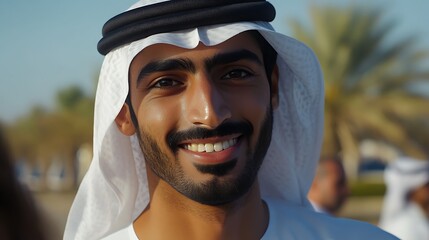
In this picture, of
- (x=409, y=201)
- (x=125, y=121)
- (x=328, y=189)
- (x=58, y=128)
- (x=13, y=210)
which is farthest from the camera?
(x=58, y=128)

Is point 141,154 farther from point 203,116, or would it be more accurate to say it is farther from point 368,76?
point 368,76

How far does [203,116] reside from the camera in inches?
126

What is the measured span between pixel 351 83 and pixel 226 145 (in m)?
22.9

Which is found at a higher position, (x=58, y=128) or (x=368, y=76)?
(x=368, y=76)

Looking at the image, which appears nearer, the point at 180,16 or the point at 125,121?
the point at 180,16

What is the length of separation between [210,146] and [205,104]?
0.16m

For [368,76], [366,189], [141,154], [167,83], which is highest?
[167,83]

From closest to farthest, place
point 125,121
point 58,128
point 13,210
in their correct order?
point 13,210
point 125,121
point 58,128

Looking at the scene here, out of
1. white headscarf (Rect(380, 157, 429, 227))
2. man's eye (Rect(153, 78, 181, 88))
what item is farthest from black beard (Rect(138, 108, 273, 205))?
white headscarf (Rect(380, 157, 429, 227))

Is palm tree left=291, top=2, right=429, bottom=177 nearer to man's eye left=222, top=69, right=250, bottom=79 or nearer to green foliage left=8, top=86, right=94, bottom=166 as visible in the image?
green foliage left=8, top=86, right=94, bottom=166

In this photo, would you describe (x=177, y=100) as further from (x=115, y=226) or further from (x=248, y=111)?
(x=115, y=226)

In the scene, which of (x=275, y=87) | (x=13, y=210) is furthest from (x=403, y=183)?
(x=13, y=210)

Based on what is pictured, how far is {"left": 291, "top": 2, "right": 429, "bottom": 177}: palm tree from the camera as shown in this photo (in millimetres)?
24984

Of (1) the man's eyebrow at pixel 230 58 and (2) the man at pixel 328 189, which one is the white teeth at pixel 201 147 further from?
(2) the man at pixel 328 189
